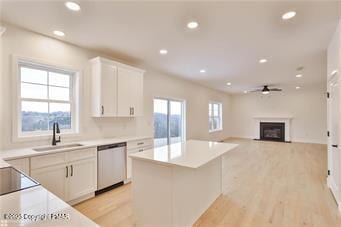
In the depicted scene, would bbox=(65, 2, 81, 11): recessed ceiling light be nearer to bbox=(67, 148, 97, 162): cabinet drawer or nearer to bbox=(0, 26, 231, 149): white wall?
bbox=(0, 26, 231, 149): white wall

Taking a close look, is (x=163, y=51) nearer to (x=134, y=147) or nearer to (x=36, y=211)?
(x=134, y=147)

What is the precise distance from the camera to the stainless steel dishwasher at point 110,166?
10.3 ft

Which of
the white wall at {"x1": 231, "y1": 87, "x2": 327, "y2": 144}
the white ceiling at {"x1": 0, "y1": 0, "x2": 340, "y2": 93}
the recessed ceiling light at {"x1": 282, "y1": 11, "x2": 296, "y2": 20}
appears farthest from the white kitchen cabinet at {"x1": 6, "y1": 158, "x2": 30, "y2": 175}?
the white wall at {"x1": 231, "y1": 87, "x2": 327, "y2": 144}

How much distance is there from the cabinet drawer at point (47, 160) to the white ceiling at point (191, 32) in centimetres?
191

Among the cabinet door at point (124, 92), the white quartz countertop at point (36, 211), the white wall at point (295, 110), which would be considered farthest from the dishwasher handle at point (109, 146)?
the white wall at point (295, 110)

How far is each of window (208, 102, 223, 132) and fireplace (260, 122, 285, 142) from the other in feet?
7.81

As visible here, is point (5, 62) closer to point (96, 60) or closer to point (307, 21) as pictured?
point (96, 60)

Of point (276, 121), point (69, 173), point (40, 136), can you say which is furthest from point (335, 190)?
point (276, 121)

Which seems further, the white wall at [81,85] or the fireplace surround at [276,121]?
the fireplace surround at [276,121]

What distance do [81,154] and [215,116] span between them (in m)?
7.58

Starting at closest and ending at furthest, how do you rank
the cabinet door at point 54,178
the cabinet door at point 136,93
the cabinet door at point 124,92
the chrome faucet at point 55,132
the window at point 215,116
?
the cabinet door at point 54,178 < the chrome faucet at point 55,132 < the cabinet door at point 124,92 < the cabinet door at point 136,93 < the window at point 215,116

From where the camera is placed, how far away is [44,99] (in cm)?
306

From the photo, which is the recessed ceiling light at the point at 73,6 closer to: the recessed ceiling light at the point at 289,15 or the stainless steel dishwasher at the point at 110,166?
the stainless steel dishwasher at the point at 110,166

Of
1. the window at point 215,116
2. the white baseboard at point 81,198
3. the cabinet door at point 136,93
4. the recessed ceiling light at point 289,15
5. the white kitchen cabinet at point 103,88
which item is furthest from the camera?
the window at point 215,116
